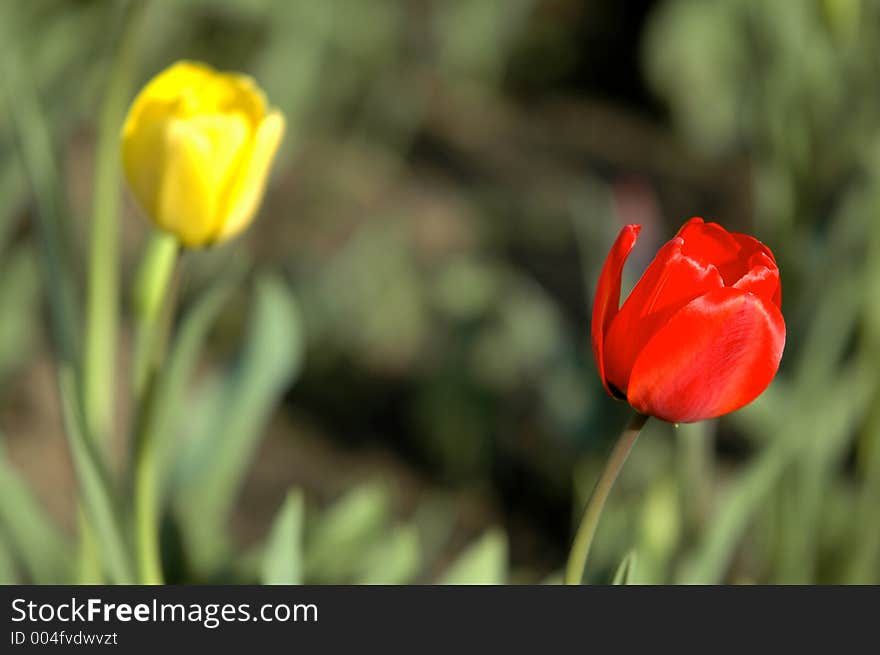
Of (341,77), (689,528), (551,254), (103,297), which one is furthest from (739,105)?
(103,297)

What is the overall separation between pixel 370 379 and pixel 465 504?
0.25m

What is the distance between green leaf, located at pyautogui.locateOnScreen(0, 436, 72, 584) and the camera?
76cm

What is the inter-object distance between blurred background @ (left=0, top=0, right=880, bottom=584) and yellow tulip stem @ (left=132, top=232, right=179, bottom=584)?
35 mm

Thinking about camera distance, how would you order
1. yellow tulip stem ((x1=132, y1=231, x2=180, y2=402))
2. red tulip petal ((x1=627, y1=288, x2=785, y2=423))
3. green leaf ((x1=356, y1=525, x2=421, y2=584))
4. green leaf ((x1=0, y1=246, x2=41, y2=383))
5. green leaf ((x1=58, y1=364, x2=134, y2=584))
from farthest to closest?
green leaf ((x1=0, y1=246, x2=41, y2=383))
green leaf ((x1=356, y1=525, x2=421, y2=584))
yellow tulip stem ((x1=132, y1=231, x2=180, y2=402))
green leaf ((x1=58, y1=364, x2=134, y2=584))
red tulip petal ((x1=627, y1=288, x2=785, y2=423))

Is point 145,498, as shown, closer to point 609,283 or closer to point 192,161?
point 192,161

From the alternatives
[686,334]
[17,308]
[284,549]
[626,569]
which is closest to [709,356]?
[686,334]

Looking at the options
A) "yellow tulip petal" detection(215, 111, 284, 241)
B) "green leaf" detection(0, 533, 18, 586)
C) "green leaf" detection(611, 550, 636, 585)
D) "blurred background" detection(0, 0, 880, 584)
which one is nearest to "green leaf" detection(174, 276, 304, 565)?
"blurred background" detection(0, 0, 880, 584)

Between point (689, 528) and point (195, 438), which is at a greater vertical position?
point (195, 438)

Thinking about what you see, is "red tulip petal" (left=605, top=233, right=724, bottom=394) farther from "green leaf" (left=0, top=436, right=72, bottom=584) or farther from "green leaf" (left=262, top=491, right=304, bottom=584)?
"green leaf" (left=0, top=436, right=72, bottom=584)

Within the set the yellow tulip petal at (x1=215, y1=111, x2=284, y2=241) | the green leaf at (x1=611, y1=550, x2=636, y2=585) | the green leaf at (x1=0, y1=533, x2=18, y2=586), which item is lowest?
the green leaf at (x1=611, y1=550, x2=636, y2=585)

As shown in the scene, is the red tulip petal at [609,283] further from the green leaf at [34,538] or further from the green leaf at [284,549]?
the green leaf at [34,538]

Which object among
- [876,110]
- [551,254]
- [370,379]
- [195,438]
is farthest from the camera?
[551,254]

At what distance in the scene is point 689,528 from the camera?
0.86 meters

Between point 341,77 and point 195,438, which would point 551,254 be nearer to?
point 341,77
